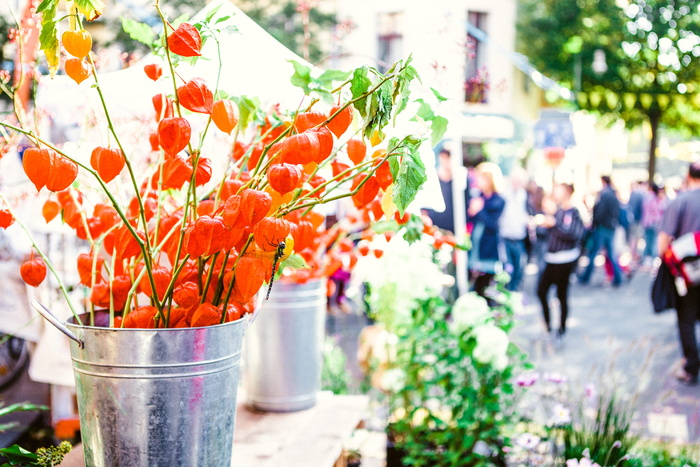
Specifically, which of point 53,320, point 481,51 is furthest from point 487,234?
point 481,51

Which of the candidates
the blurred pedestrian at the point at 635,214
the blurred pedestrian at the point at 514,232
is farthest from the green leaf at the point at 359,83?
the blurred pedestrian at the point at 635,214

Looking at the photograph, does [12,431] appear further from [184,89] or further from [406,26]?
[406,26]

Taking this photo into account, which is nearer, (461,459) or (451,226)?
(461,459)

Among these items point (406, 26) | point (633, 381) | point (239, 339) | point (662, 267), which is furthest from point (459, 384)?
point (406, 26)

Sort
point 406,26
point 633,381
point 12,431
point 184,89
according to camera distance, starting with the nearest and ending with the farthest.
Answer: point 184,89
point 12,431
point 633,381
point 406,26

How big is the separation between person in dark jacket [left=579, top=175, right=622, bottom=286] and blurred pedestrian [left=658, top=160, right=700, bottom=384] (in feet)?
17.4

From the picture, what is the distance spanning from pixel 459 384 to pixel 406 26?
14494mm

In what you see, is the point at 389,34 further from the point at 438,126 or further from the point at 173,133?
the point at 173,133

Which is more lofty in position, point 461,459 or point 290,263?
point 290,263

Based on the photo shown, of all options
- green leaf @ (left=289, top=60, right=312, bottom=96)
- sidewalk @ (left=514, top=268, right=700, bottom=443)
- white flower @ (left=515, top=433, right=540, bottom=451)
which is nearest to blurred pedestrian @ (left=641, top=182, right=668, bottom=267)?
sidewalk @ (left=514, top=268, right=700, bottom=443)

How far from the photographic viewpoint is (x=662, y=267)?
523 centimetres

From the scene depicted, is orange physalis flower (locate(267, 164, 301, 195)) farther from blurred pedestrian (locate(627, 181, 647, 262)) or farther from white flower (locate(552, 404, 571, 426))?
blurred pedestrian (locate(627, 181, 647, 262))

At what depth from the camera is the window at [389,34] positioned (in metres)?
17.3

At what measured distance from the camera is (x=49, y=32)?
1.35 meters
